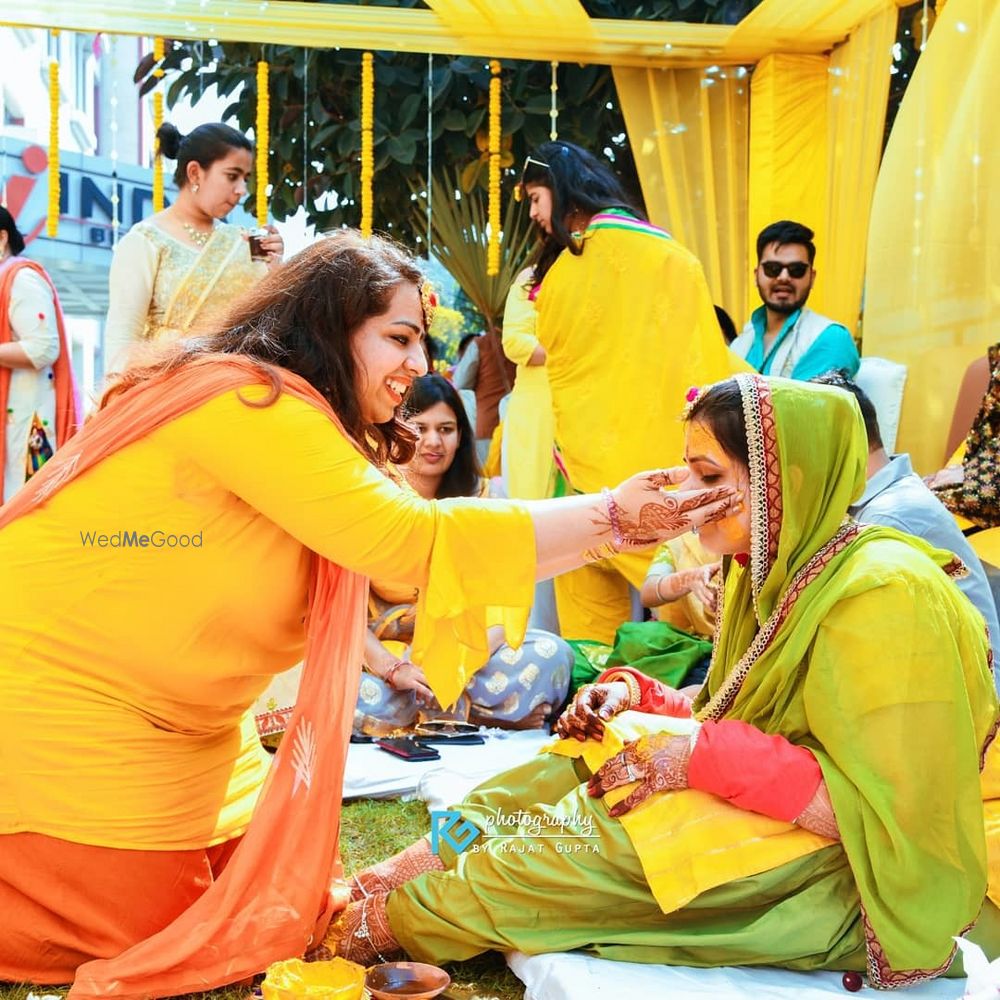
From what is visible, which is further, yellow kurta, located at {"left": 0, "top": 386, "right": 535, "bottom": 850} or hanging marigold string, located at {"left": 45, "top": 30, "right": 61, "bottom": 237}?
hanging marigold string, located at {"left": 45, "top": 30, "right": 61, "bottom": 237}

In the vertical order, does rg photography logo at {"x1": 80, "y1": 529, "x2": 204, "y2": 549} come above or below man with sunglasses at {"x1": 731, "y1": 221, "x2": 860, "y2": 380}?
below

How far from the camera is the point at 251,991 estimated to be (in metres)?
2.49

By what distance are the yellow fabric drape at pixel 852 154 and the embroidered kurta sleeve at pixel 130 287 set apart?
317 cm

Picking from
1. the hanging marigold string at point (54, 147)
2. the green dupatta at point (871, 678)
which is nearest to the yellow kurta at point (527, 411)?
the hanging marigold string at point (54, 147)

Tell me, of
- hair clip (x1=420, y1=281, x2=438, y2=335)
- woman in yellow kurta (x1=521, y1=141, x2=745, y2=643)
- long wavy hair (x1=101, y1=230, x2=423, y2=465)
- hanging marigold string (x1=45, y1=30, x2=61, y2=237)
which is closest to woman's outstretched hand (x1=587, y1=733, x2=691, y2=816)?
long wavy hair (x1=101, y1=230, x2=423, y2=465)

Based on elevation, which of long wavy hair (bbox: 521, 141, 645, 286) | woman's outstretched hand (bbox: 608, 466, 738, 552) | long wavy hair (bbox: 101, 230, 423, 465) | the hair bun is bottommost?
woman's outstretched hand (bbox: 608, 466, 738, 552)

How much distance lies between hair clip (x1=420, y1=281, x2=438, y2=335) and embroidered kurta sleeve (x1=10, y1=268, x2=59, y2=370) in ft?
12.8

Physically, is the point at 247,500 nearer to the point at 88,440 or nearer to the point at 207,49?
the point at 88,440

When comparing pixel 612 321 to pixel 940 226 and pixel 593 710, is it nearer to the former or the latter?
pixel 940 226

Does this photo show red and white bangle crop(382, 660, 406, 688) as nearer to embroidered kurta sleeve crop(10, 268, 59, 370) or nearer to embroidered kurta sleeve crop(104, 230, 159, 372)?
embroidered kurta sleeve crop(104, 230, 159, 372)

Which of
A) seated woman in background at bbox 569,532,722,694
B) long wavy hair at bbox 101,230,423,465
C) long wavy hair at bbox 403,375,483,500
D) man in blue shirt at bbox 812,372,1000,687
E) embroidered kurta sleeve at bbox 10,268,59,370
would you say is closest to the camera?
long wavy hair at bbox 101,230,423,465

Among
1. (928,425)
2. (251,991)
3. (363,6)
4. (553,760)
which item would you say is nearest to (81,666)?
(251,991)

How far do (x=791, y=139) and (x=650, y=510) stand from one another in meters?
4.84

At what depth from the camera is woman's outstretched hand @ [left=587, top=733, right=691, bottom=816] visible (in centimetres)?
244
